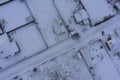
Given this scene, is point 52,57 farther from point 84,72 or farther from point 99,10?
point 99,10

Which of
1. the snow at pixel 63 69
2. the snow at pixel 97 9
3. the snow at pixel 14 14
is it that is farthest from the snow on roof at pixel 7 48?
the snow at pixel 97 9

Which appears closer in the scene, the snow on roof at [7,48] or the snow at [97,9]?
the snow on roof at [7,48]

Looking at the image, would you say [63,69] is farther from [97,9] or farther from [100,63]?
[97,9]

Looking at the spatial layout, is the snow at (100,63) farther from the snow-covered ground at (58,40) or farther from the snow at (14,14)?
the snow at (14,14)

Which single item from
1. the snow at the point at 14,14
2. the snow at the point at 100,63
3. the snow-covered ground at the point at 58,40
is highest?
the snow at the point at 14,14

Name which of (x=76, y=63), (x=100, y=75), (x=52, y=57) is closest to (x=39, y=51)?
(x=52, y=57)

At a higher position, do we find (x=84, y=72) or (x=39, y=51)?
(x=39, y=51)

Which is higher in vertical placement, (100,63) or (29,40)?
(29,40)

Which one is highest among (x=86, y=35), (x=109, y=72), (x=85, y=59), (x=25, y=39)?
(x=25, y=39)

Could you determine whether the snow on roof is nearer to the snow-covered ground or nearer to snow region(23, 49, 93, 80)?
the snow-covered ground

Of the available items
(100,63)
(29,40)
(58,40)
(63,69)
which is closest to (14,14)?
(29,40)

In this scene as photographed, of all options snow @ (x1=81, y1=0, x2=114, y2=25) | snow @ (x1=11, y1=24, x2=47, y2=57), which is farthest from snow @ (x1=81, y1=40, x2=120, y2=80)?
snow @ (x1=11, y1=24, x2=47, y2=57)
